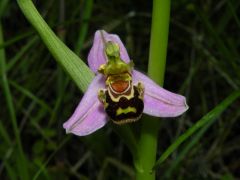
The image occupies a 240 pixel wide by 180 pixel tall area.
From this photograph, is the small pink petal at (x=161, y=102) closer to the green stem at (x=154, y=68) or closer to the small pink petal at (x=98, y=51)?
the green stem at (x=154, y=68)

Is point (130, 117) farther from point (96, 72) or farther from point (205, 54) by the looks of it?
point (205, 54)

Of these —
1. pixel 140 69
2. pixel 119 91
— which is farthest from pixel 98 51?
pixel 140 69

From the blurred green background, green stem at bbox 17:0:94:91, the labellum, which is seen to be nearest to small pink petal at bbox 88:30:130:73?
the labellum

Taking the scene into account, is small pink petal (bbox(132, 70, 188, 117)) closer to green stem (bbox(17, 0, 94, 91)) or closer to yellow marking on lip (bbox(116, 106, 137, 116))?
yellow marking on lip (bbox(116, 106, 137, 116))

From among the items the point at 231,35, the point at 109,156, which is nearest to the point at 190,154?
the point at 109,156

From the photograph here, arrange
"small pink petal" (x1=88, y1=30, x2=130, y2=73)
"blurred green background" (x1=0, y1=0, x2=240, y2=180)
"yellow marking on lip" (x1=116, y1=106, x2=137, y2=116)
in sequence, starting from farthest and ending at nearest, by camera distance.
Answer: "blurred green background" (x1=0, y1=0, x2=240, y2=180)
"small pink petal" (x1=88, y1=30, x2=130, y2=73)
"yellow marking on lip" (x1=116, y1=106, x2=137, y2=116)

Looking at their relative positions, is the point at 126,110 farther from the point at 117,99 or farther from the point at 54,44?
the point at 54,44

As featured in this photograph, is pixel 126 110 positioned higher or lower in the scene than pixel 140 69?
lower

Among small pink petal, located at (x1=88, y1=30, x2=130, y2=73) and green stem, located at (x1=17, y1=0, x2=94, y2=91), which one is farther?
small pink petal, located at (x1=88, y1=30, x2=130, y2=73)
